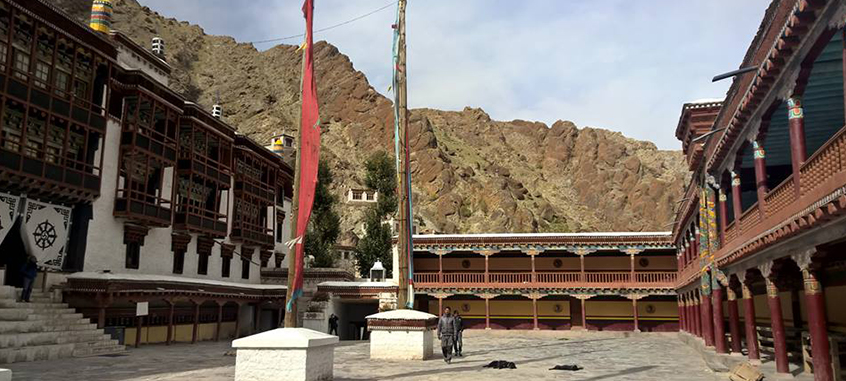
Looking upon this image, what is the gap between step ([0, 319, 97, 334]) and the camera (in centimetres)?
1678

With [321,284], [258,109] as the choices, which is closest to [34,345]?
[321,284]

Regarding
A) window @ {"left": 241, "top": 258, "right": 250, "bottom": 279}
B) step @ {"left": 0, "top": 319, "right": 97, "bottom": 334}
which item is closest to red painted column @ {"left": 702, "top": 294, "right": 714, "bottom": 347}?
step @ {"left": 0, "top": 319, "right": 97, "bottom": 334}

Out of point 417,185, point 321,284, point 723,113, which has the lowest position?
point 321,284

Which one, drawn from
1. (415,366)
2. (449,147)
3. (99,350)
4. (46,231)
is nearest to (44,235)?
(46,231)

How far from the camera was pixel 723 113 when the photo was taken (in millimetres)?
16047

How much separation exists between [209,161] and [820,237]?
2724 cm

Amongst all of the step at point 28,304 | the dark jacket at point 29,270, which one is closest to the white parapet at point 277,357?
the step at point 28,304

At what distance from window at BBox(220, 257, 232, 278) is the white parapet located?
2324 cm

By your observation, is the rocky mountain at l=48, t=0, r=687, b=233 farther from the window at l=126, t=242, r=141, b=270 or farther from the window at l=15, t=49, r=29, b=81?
the window at l=15, t=49, r=29, b=81

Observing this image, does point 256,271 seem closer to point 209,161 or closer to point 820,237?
point 209,161

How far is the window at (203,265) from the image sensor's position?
30.6 m

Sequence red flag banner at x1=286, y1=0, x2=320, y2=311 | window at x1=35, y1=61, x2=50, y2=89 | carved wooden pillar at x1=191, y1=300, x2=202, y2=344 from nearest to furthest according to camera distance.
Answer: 1. red flag banner at x1=286, y1=0, x2=320, y2=311
2. window at x1=35, y1=61, x2=50, y2=89
3. carved wooden pillar at x1=191, y1=300, x2=202, y2=344

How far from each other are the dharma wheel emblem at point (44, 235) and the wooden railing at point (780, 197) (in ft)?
70.7

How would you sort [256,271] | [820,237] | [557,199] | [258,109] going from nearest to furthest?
[820,237] < [256,271] < [258,109] < [557,199]
